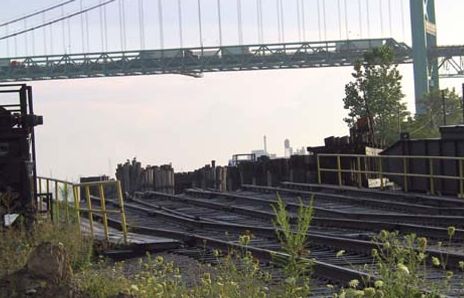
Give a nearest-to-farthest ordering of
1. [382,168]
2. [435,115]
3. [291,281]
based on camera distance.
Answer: [291,281] < [382,168] < [435,115]

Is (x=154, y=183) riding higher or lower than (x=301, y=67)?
lower

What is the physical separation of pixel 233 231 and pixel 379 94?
120ft

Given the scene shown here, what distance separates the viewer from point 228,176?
3703 centimetres

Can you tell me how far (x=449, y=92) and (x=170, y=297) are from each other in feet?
192

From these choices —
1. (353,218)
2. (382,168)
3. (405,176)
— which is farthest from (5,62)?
(353,218)

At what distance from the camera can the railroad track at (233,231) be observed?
10367 millimetres

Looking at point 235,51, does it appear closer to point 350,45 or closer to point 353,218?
point 350,45

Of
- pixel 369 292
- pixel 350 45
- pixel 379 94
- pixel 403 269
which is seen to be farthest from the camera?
pixel 350 45

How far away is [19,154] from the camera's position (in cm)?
1523

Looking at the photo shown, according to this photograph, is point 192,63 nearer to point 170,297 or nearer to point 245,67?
point 245,67

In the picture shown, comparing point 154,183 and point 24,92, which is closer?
point 24,92

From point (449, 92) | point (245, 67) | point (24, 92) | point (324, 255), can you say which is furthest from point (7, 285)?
point (245, 67)

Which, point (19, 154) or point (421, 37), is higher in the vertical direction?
point (421, 37)

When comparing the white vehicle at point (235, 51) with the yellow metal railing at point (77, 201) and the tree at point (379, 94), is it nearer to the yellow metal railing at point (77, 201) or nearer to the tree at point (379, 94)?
the tree at point (379, 94)
